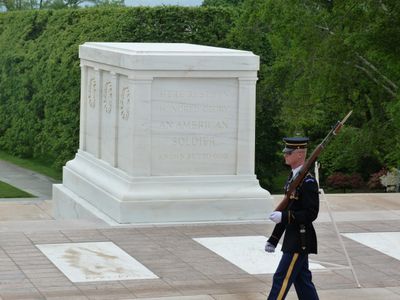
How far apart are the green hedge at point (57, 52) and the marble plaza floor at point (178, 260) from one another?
44.6ft

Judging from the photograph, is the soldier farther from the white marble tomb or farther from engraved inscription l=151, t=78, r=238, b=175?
engraved inscription l=151, t=78, r=238, b=175

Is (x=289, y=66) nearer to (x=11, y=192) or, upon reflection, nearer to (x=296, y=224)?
(x=11, y=192)

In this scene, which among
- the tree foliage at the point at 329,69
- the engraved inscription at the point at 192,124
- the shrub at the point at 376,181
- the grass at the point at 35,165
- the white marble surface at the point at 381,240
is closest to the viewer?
the white marble surface at the point at 381,240

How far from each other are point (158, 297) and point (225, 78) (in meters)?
4.54

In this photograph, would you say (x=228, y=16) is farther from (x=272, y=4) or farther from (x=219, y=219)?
(x=219, y=219)

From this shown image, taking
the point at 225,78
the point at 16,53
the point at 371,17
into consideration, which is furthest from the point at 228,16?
the point at 225,78

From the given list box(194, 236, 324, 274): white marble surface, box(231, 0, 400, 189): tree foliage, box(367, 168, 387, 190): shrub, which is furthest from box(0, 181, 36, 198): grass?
box(194, 236, 324, 274): white marble surface

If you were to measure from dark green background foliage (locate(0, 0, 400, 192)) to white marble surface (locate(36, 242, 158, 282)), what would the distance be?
467 inches

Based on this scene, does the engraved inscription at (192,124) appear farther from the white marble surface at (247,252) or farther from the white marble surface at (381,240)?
the white marble surface at (381,240)

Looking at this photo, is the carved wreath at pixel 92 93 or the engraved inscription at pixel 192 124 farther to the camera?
the carved wreath at pixel 92 93

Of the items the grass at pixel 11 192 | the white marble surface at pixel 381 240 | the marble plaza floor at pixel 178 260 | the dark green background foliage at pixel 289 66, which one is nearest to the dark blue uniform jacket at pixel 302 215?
the marble plaza floor at pixel 178 260

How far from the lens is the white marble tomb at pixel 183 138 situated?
1359 cm

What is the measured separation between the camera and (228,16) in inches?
1125

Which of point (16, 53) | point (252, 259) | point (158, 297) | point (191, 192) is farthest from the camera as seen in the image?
point (16, 53)
